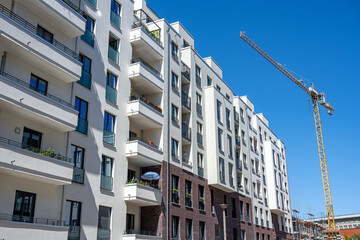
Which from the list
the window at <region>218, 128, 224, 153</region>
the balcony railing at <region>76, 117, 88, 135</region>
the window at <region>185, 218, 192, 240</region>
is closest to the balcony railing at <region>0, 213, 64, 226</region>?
the balcony railing at <region>76, 117, 88, 135</region>

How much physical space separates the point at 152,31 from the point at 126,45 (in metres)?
5.25

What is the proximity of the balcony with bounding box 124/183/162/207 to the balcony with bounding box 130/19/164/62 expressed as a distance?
38.3 feet

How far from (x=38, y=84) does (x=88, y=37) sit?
6003 mm

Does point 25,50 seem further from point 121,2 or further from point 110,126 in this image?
point 121,2

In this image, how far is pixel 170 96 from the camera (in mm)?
34938

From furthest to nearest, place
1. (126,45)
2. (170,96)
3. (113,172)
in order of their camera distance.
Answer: (170,96) → (126,45) → (113,172)

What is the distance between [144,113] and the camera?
1174 inches

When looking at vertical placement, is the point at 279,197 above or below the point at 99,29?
below

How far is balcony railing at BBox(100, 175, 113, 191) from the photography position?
83.8ft

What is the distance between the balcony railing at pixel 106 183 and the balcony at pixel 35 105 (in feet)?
15.5

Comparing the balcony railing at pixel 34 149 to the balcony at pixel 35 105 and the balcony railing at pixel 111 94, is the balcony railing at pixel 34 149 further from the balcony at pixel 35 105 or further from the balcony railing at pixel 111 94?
the balcony railing at pixel 111 94

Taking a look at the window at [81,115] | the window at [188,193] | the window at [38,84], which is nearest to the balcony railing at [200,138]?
the window at [188,193]

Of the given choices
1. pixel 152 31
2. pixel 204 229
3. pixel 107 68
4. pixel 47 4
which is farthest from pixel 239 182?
pixel 47 4

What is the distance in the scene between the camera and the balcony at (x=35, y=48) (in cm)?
1947
